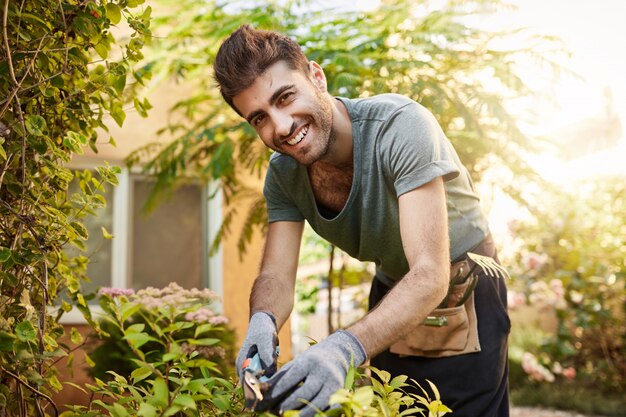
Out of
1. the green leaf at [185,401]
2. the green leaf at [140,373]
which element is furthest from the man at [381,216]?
the green leaf at [185,401]

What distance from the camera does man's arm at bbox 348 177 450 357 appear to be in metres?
1.69

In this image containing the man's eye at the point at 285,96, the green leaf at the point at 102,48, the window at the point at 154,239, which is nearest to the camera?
the green leaf at the point at 102,48

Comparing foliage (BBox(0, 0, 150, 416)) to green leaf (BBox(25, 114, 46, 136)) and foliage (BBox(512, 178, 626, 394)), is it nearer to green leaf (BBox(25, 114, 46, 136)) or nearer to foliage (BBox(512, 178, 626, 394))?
green leaf (BBox(25, 114, 46, 136))

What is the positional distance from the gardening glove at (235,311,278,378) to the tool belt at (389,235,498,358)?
0.63m

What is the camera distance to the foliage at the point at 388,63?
438 cm

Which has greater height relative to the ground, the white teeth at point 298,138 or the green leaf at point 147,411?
the white teeth at point 298,138

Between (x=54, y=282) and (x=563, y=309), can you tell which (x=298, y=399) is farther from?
(x=563, y=309)

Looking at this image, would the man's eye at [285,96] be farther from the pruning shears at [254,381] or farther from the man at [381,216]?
the pruning shears at [254,381]

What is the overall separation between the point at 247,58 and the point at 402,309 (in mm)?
934

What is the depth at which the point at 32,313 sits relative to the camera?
177 centimetres

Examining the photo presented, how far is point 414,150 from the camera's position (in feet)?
6.48

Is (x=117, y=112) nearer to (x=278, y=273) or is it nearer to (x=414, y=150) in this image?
(x=278, y=273)

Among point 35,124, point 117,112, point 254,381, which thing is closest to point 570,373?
point 117,112

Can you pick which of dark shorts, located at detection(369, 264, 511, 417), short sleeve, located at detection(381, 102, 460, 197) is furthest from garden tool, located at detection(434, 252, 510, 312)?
short sleeve, located at detection(381, 102, 460, 197)
